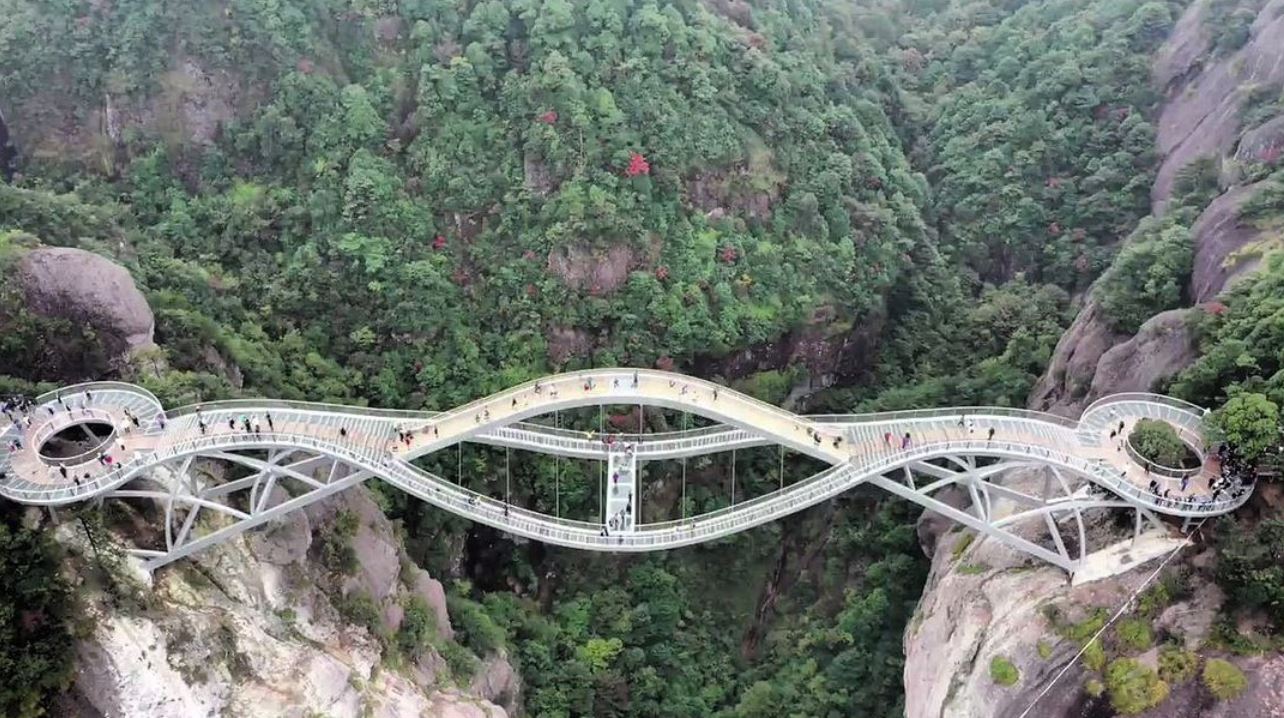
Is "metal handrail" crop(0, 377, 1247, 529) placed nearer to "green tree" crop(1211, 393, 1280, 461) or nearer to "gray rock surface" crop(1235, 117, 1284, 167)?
"green tree" crop(1211, 393, 1280, 461)

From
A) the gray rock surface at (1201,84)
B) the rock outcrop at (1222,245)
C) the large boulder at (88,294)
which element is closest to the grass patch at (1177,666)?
the rock outcrop at (1222,245)

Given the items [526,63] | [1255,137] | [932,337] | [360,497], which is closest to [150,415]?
[360,497]

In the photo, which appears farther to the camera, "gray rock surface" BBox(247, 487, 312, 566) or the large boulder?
the large boulder

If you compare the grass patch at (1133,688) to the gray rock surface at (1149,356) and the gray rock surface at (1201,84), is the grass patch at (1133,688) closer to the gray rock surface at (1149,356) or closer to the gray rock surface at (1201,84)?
the gray rock surface at (1149,356)

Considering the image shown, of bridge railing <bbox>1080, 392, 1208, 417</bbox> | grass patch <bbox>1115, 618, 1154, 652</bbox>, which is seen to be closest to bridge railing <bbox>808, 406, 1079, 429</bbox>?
bridge railing <bbox>1080, 392, 1208, 417</bbox>

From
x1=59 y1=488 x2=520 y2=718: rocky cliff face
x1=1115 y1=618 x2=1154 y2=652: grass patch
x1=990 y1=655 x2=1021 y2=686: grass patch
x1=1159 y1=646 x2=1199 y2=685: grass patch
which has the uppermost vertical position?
x1=1159 y1=646 x2=1199 y2=685: grass patch

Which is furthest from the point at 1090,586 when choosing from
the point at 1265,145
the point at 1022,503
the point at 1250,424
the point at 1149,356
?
the point at 1265,145

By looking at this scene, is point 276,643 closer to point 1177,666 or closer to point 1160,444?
point 1177,666
